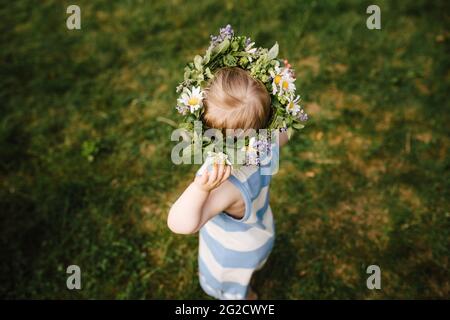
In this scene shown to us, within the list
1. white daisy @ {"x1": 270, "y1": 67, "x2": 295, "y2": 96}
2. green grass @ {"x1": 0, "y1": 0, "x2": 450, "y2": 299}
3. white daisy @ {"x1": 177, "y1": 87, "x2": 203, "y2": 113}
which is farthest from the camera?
green grass @ {"x1": 0, "y1": 0, "x2": 450, "y2": 299}

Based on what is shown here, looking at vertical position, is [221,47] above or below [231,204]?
above

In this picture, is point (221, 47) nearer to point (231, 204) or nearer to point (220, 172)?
point (220, 172)

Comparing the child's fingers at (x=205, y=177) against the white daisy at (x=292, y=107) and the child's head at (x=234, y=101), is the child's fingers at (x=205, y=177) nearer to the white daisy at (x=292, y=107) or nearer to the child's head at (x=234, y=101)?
the child's head at (x=234, y=101)

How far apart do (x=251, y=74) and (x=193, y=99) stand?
0.30 m

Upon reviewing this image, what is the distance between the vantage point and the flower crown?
1735 millimetres

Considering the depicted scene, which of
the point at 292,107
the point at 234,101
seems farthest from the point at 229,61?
the point at 292,107

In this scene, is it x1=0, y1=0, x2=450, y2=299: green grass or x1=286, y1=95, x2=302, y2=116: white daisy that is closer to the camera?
x1=286, y1=95, x2=302, y2=116: white daisy

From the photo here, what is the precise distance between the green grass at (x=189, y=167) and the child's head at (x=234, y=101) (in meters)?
1.65

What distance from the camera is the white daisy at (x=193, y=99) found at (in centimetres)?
167

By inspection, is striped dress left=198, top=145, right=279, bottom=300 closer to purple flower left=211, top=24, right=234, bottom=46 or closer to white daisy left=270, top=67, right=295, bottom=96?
white daisy left=270, top=67, right=295, bottom=96

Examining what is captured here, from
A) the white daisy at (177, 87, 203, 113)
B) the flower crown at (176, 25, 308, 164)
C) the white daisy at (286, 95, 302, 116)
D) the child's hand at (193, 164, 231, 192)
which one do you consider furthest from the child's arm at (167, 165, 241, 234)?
the white daisy at (286, 95, 302, 116)

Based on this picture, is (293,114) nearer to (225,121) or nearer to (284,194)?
(225,121)

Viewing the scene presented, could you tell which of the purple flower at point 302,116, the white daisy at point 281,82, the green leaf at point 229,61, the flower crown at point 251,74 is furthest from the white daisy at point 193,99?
the purple flower at point 302,116

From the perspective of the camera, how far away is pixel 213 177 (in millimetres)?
1676
